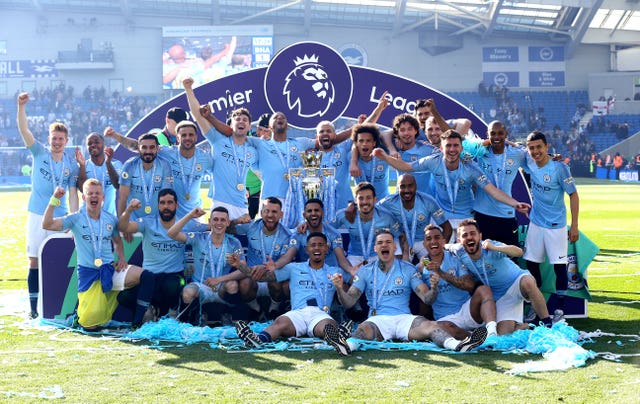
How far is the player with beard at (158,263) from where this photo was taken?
789 cm

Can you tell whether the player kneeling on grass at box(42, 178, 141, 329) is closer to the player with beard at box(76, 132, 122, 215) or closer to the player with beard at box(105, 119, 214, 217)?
the player with beard at box(105, 119, 214, 217)

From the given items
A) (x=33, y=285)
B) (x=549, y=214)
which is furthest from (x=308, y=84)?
(x=33, y=285)

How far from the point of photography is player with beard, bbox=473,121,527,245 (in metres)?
8.36

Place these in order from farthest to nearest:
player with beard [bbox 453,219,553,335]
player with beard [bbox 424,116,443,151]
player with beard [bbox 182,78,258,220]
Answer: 1. player with beard [bbox 182,78,258,220]
2. player with beard [bbox 424,116,443,151]
3. player with beard [bbox 453,219,553,335]

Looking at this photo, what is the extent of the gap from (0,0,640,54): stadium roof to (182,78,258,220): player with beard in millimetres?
35143

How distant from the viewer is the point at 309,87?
35.9 ft

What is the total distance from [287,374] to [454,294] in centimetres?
207

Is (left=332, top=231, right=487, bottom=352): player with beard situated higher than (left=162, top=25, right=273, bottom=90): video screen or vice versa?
(left=162, top=25, right=273, bottom=90): video screen

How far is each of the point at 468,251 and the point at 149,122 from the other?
16.9 feet

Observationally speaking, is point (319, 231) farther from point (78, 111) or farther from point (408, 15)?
point (78, 111)

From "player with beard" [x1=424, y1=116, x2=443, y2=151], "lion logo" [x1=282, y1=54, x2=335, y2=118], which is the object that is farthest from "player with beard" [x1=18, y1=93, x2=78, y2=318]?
"player with beard" [x1=424, y1=116, x2=443, y2=151]

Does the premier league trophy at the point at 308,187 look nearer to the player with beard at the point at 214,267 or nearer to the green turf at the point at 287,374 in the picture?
the player with beard at the point at 214,267

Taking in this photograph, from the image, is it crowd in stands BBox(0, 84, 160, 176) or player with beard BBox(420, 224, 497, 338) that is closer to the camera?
player with beard BBox(420, 224, 497, 338)

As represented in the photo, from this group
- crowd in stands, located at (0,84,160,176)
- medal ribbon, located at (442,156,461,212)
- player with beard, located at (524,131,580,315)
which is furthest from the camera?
crowd in stands, located at (0,84,160,176)
